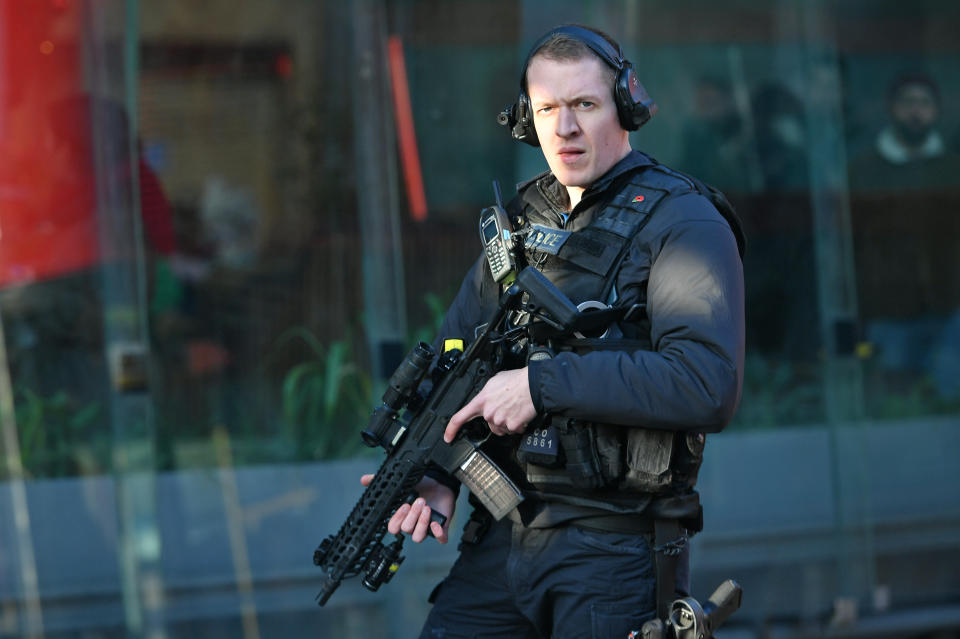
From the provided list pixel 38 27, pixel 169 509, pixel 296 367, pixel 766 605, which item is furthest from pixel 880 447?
pixel 38 27

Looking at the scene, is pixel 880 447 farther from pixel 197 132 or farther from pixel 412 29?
pixel 197 132

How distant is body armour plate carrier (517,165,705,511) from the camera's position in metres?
2.42

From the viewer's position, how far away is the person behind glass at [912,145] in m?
6.23

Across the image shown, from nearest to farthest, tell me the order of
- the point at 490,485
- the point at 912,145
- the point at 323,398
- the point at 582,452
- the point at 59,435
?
the point at 582,452, the point at 490,485, the point at 59,435, the point at 323,398, the point at 912,145

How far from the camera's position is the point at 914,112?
6.32 metres

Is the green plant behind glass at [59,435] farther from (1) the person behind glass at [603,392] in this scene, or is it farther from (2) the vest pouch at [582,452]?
(2) the vest pouch at [582,452]

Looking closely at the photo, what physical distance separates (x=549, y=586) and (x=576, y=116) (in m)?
1.03

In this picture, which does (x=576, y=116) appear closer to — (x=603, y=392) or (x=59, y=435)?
(x=603, y=392)

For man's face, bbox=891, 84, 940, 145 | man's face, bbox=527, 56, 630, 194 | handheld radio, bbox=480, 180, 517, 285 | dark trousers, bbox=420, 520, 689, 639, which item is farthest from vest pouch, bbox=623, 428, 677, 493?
man's face, bbox=891, 84, 940, 145

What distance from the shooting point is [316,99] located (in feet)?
17.6

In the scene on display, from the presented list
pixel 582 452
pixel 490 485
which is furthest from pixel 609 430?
pixel 490 485

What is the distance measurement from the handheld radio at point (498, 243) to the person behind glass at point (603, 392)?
0.06m

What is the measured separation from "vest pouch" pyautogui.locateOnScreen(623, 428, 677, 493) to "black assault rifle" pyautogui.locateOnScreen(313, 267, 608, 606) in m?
0.25

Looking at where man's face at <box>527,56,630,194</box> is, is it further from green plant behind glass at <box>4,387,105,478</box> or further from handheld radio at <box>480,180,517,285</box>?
green plant behind glass at <box>4,387,105,478</box>
